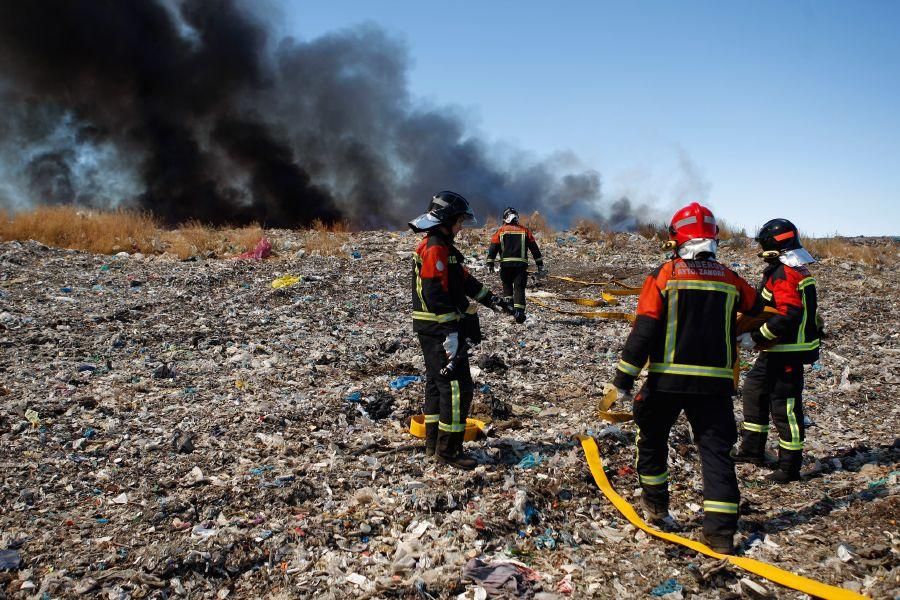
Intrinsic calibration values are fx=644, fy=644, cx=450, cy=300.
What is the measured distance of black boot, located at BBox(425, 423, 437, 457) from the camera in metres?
4.62

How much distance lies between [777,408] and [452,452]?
2246 millimetres

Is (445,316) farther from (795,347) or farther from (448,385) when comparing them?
(795,347)

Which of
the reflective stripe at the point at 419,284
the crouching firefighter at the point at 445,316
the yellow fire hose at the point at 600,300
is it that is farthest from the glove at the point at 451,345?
the yellow fire hose at the point at 600,300

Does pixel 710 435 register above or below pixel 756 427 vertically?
above

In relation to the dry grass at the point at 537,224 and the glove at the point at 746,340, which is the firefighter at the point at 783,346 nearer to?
the glove at the point at 746,340

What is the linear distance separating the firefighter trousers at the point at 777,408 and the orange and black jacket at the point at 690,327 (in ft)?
4.23

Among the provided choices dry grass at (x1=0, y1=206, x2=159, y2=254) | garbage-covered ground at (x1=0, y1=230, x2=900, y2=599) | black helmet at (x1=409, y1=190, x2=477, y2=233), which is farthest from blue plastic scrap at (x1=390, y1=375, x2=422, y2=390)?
dry grass at (x1=0, y1=206, x2=159, y2=254)

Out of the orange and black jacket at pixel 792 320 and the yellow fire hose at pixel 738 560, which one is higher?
the orange and black jacket at pixel 792 320

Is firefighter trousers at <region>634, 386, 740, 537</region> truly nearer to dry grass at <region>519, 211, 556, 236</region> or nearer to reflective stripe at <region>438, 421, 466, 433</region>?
reflective stripe at <region>438, 421, 466, 433</region>

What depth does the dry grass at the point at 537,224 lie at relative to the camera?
17797mm

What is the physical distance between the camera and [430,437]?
464 centimetres

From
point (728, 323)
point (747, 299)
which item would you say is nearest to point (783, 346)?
point (747, 299)

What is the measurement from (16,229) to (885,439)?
14979mm

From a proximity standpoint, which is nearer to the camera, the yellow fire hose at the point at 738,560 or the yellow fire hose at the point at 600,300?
the yellow fire hose at the point at 738,560
